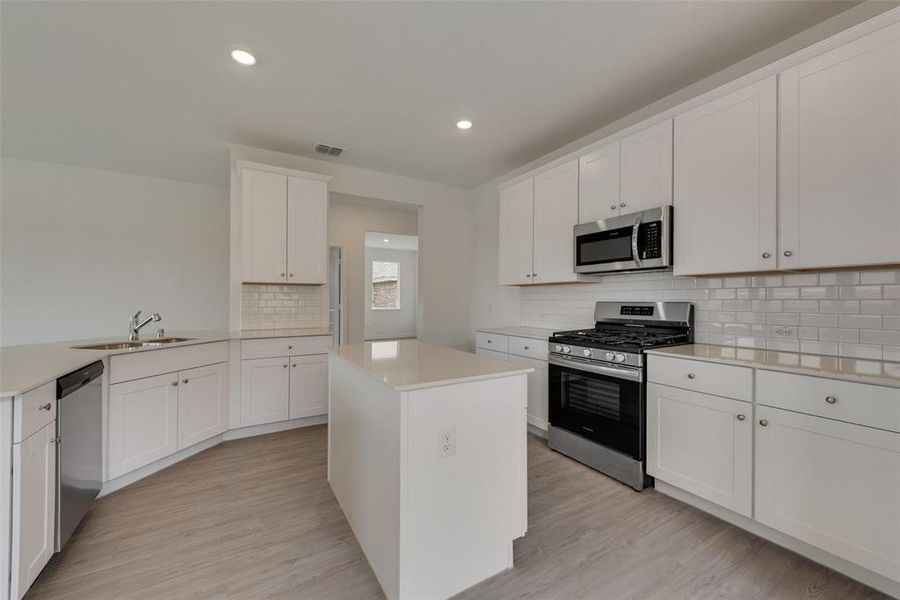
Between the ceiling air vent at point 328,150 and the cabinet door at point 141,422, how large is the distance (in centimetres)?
235

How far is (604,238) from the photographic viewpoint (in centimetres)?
285

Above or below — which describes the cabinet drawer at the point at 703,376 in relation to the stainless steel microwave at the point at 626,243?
below

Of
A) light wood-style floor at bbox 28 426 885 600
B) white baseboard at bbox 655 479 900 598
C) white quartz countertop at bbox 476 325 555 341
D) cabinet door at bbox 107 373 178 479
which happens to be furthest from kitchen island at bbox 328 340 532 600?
cabinet door at bbox 107 373 178 479

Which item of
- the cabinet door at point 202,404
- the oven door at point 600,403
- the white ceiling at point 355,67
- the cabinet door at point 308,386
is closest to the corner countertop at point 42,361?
the cabinet door at point 202,404

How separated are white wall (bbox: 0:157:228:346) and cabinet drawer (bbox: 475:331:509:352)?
356 cm

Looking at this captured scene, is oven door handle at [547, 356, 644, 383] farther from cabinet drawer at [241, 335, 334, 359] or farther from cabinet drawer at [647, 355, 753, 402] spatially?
cabinet drawer at [241, 335, 334, 359]

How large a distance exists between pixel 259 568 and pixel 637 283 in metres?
3.05

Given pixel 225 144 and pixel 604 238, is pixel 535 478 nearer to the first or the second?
pixel 604 238

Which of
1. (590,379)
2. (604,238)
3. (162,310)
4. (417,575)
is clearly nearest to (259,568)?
(417,575)

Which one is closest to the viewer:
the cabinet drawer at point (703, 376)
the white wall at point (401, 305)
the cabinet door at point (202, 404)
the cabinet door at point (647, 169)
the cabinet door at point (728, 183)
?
the cabinet drawer at point (703, 376)

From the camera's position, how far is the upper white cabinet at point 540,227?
10.5ft

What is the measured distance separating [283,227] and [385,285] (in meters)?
6.38

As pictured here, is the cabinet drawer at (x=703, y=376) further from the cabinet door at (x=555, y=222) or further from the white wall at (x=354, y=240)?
the white wall at (x=354, y=240)

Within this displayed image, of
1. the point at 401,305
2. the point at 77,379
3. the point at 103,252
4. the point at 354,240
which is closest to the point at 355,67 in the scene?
the point at 77,379
